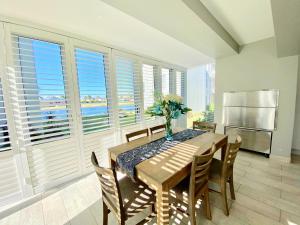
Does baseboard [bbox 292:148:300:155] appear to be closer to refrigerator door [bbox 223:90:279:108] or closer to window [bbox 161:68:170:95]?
refrigerator door [bbox 223:90:279:108]

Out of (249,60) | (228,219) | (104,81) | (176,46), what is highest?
(176,46)

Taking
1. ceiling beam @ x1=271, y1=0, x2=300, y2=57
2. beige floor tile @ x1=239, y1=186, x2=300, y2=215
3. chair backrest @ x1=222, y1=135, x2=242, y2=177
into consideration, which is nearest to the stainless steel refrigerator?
ceiling beam @ x1=271, y1=0, x2=300, y2=57

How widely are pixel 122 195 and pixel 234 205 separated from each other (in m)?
1.38

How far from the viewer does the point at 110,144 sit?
284 cm

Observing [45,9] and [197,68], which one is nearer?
[45,9]

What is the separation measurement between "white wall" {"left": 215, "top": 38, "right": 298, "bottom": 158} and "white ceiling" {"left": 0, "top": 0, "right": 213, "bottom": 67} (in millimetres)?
1426

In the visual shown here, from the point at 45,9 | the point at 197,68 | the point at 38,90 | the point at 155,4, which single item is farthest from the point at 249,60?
the point at 38,90

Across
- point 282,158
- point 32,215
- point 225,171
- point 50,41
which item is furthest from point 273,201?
point 50,41

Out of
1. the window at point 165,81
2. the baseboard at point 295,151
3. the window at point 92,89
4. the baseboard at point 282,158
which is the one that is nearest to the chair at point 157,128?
the window at point 92,89

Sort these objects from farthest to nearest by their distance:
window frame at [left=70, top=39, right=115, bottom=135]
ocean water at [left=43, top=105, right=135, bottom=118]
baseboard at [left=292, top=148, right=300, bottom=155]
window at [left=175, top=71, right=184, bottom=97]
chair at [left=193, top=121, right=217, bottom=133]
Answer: window at [left=175, top=71, right=184, bottom=97] < baseboard at [left=292, top=148, right=300, bottom=155] < chair at [left=193, top=121, right=217, bottom=133] < window frame at [left=70, top=39, right=115, bottom=135] < ocean water at [left=43, top=105, right=135, bottom=118]

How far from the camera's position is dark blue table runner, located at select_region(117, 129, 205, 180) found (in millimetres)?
1364

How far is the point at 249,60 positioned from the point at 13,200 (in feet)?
15.0

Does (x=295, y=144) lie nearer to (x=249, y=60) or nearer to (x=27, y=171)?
(x=249, y=60)

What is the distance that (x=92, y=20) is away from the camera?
1880mm
